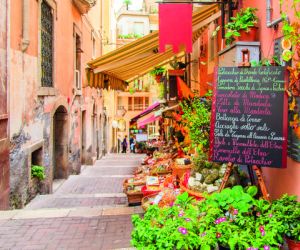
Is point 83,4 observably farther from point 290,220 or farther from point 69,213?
point 290,220

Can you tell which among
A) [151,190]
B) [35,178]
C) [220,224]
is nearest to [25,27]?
[35,178]

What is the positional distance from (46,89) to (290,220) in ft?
25.7

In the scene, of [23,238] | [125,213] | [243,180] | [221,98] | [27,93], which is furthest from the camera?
[27,93]

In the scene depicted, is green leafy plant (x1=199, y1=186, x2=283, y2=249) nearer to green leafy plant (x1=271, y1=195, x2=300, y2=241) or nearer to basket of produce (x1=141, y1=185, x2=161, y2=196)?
green leafy plant (x1=271, y1=195, x2=300, y2=241)

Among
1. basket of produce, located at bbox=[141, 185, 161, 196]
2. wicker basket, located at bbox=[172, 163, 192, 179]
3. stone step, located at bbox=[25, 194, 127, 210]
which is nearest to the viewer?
wicker basket, located at bbox=[172, 163, 192, 179]

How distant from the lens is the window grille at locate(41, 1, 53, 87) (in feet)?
32.9

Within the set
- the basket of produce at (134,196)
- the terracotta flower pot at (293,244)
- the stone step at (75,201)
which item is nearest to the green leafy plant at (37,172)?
the stone step at (75,201)

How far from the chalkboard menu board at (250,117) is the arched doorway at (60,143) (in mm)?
9089

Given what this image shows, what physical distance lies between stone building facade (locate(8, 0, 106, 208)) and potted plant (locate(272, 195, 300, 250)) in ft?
18.4

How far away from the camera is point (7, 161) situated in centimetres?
716

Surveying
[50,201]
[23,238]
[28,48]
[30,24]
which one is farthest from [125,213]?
[30,24]

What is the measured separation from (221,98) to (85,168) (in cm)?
1315

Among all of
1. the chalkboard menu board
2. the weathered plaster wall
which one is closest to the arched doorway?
the weathered plaster wall

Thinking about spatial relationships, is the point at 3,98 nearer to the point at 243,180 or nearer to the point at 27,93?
the point at 27,93
